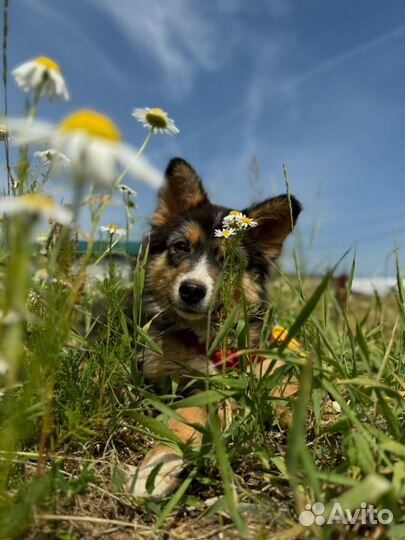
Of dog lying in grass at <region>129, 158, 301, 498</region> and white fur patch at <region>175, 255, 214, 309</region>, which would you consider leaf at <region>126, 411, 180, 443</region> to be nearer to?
dog lying in grass at <region>129, 158, 301, 498</region>

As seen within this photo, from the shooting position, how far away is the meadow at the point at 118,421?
87 cm

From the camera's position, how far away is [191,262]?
355 centimetres

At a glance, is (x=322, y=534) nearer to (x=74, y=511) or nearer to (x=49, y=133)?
(x=74, y=511)

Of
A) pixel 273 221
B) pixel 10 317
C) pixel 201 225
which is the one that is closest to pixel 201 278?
pixel 201 225

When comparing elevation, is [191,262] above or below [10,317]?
above

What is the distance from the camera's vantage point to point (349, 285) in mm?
1971

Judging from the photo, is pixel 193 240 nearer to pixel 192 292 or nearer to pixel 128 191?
pixel 192 292

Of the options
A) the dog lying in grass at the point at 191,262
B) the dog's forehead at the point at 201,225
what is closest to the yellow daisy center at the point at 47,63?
the dog lying in grass at the point at 191,262

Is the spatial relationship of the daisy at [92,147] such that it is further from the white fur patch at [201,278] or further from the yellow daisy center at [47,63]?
the white fur patch at [201,278]

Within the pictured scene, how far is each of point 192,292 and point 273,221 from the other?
967 mm

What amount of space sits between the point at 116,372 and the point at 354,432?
0.94 m

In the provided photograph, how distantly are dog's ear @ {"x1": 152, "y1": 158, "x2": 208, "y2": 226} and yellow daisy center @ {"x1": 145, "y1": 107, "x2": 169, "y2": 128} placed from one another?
2.03 metres

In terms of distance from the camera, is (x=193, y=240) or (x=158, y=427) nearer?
(x=158, y=427)

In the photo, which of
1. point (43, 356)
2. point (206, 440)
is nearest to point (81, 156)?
point (43, 356)
